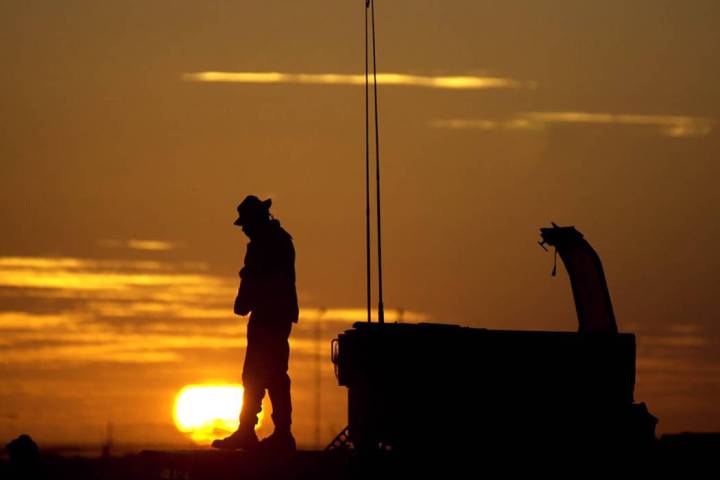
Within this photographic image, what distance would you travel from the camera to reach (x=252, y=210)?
23875mm

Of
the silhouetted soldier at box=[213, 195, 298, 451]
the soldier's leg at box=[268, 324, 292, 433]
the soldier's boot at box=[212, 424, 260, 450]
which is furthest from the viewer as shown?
the soldier's leg at box=[268, 324, 292, 433]

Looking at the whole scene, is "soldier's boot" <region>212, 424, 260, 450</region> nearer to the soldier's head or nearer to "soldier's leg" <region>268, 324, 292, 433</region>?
"soldier's leg" <region>268, 324, 292, 433</region>

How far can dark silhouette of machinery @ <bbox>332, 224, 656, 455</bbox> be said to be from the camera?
2261 cm

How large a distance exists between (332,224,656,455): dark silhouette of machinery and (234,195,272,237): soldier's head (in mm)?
2078

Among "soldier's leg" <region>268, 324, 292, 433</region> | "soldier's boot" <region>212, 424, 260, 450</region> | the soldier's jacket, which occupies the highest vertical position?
the soldier's jacket

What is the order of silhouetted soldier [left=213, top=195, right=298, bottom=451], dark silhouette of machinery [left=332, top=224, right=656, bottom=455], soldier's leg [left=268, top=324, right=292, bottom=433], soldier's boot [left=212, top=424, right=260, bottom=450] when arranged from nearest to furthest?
1. dark silhouette of machinery [left=332, top=224, right=656, bottom=455]
2. soldier's boot [left=212, top=424, right=260, bottom=450]
3. silhouetted soldier [left=213, top=195, right=298, bottom=451]
4. soldier's leg [left=268, top=324, right=292, bottom=433]

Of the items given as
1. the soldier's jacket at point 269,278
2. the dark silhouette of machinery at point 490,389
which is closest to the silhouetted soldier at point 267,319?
the soldier's jacket at point 269,278

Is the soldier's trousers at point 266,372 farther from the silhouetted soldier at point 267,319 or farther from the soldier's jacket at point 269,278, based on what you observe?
the soldier's jacket at point 269,278

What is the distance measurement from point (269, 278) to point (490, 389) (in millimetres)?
3546

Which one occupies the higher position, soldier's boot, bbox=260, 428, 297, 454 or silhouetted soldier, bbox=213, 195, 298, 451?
silhouetted soldier, bbox=213, 195, 298, 451

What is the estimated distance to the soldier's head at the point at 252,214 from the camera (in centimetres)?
2380

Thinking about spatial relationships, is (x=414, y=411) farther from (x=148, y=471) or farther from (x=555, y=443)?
(x=148, y=471)

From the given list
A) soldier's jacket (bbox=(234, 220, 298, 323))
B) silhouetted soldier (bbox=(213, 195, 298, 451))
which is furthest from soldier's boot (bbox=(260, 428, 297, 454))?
soldier's jacket (bbox=(234, 220, 298, 323))

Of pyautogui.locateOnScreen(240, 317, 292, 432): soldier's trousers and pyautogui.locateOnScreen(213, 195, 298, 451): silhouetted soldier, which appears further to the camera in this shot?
pyautogui.locateOnScreen(240, 317, 292, 432): soldier's trousers
